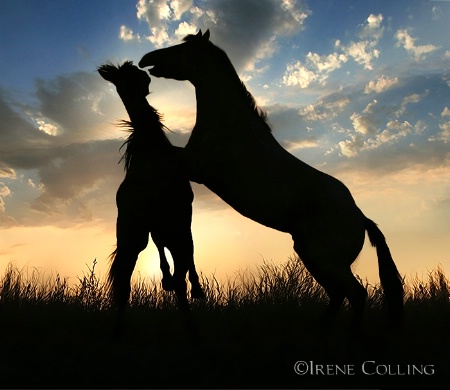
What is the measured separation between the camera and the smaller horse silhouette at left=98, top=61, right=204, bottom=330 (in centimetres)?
503

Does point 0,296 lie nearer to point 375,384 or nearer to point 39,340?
point 39,340

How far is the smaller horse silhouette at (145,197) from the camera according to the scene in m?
5.03

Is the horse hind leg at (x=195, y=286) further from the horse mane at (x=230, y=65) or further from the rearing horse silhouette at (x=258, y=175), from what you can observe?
the horse mane at (x=230, y=65)

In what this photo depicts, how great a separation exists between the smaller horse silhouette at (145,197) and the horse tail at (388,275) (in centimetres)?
209

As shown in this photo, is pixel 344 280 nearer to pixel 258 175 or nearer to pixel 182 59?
pixel 258 175

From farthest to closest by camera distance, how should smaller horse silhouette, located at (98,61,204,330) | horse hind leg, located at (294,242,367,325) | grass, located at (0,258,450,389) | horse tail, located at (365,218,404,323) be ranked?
1. horse tail, located at (365,218,404,323)
2. smaller horse silhouette, located at (98,61,204,330)
3. horse hind leg, located at (294,242,367,325)
4. grass, located at (0,258,450,389)

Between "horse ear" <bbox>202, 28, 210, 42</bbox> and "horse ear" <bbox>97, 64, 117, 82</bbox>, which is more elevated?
"horse ear" <bbox>202, 28, 210, 42</bbox>

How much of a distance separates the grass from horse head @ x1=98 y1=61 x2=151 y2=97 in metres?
2.51

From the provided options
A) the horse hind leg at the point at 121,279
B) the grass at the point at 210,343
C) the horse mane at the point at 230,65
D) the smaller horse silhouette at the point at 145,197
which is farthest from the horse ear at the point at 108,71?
the grass at the point at 210,343

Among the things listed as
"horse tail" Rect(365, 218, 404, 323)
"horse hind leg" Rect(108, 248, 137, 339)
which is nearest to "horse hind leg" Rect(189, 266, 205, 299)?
"horse hind leg" Rect(108, 248, 137, 339)

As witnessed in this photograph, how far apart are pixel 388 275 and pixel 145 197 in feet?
9.50

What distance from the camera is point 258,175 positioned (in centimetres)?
480

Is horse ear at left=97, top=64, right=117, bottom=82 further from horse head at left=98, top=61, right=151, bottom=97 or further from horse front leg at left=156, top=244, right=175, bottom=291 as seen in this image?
horse front leg at left=156, top=244, right=175, bottom=291

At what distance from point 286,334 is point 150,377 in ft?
6.19
